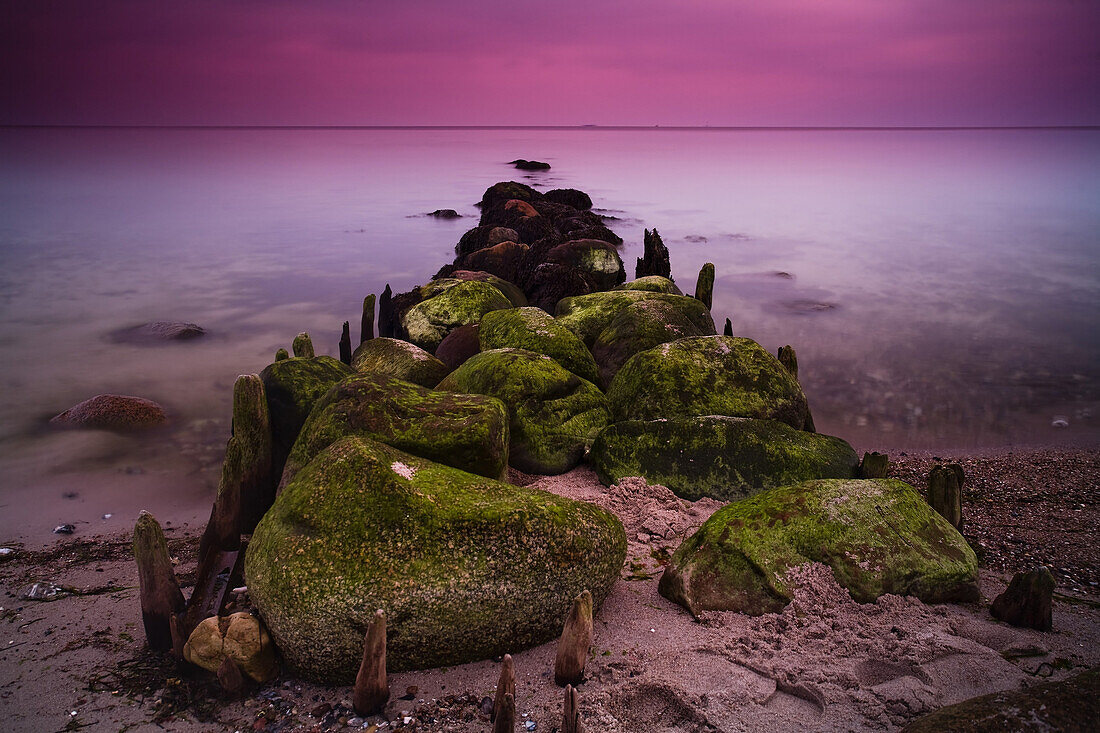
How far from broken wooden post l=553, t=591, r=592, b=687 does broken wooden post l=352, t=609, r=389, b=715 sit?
94cm

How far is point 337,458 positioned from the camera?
485 centimetres

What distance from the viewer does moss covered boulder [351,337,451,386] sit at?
27.8 ft

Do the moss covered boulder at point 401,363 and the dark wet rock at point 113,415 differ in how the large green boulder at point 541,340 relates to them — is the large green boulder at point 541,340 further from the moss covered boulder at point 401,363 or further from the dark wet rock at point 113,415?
the dark wet rock at point 113,415

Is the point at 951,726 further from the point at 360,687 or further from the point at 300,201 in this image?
the point at 300,201

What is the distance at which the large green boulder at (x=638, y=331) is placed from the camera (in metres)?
8.84

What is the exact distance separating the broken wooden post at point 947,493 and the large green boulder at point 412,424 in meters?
3.42

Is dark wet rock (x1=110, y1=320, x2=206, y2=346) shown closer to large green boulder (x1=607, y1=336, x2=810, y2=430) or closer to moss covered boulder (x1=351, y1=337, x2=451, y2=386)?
moss covered boulder (x1=351, y1=337, x2=451, y2=386)

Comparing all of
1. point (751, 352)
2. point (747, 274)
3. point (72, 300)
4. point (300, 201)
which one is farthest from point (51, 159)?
point (751, 352)

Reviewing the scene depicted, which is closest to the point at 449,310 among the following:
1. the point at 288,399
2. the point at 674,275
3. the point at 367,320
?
the point at 367,320

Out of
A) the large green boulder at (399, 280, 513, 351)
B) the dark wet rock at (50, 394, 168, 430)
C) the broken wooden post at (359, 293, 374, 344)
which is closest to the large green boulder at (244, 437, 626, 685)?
the large green boulder at (399, 280, 513, 351)

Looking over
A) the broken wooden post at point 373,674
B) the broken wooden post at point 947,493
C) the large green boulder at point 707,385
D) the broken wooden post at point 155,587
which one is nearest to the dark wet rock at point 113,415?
the broken wooden post at point 155,587

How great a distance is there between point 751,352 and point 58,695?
21.0 ft

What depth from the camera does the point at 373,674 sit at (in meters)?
3.78

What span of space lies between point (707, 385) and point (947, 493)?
7.82 ft
